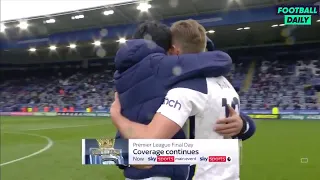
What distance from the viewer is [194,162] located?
137cm

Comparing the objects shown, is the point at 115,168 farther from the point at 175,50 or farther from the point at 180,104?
the point at 180,104

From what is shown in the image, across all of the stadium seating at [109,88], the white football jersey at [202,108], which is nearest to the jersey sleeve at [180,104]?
the white football jersey at [202,108]

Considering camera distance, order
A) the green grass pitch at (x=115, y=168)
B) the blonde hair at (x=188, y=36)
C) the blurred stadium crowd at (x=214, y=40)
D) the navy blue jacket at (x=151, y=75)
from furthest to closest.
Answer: the blurred stadium crowd at (x=214, y=40) < the green grass pitch at (x=115, y=168) < the blonde hair at (x=188, y=36) < the navy blue jacket at (x=151, y=75)

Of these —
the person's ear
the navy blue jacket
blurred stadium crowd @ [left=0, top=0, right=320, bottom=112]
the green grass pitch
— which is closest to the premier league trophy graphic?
the navy blue jacket

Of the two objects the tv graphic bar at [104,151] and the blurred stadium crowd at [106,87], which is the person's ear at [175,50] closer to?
the tv graphic bar at [104,151]

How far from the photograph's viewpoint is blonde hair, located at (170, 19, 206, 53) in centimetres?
Result: 160

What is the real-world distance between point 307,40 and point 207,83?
30.5 metres

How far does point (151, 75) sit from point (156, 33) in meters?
0.22

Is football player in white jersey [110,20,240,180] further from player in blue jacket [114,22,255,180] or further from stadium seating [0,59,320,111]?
stadium seating [0,59,320,111]

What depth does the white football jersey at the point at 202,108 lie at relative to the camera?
145 cm

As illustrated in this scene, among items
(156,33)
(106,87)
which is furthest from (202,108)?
(106,87)

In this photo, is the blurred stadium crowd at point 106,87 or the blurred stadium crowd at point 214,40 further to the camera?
the blurred stadium crowd at point 106,87

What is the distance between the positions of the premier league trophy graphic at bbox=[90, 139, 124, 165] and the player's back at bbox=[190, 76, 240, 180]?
37 centimetres

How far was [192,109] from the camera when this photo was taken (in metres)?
1.52
